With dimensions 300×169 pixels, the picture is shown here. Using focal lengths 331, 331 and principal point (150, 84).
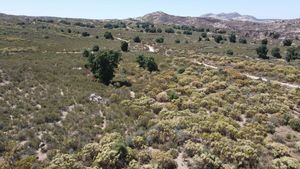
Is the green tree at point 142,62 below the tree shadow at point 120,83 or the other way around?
the other way around

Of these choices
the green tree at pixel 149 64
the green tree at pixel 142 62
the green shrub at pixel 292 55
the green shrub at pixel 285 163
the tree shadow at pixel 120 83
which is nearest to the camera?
the green shrub at pixel 285 163

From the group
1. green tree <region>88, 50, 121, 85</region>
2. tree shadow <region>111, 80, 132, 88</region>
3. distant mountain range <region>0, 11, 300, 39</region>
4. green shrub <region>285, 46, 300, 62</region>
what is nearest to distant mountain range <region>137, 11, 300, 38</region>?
distant mountain range <region>0, 11, 300, 39</region>

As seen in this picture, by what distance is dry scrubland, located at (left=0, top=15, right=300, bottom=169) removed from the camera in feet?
61.4

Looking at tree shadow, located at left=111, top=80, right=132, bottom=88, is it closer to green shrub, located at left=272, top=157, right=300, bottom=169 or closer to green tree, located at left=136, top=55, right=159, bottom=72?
green tree, located at left=136, top=55, right=159, bottom=72

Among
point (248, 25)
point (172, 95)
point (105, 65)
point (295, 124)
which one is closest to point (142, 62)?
point (105, 65)

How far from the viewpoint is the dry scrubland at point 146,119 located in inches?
737

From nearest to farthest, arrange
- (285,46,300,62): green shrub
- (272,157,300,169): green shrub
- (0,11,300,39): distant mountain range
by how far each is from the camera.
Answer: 1. (272,157,300,169): green shrub
2. (285,46,300,62): green shrub
3. (0,11,300,39): distant mountain range

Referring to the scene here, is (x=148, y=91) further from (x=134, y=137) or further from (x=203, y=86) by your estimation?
(x=134, y=137)

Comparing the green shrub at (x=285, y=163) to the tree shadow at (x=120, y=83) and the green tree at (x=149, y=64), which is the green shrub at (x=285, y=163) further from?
Result: the green tree at (x=149, y=64)

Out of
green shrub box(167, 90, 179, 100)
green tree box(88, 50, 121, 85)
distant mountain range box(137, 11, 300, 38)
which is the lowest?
distant mountain range box(137, 11, 300, 38)

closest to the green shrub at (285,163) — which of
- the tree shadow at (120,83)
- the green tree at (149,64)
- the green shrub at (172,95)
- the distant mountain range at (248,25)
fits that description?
the green shrub at (172,95)

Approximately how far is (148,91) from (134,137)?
1332 cm

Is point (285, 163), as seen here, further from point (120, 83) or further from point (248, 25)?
point (248, 25)

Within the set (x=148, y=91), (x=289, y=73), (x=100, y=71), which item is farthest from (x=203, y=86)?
(x=289, y=73)
